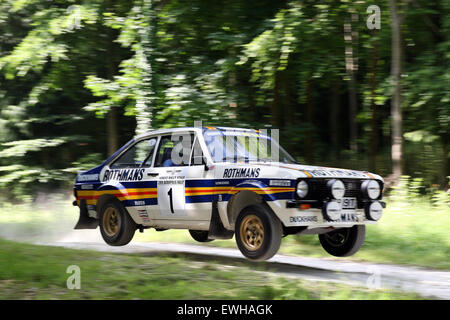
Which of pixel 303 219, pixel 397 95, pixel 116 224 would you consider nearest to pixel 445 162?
pixel 397 95

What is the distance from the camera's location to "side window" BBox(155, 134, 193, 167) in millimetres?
9426

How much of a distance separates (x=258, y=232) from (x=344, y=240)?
5.78ft

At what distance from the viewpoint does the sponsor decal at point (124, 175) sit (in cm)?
998

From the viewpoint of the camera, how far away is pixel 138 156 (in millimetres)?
10195

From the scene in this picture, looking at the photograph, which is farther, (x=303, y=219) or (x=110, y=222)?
(x=110, y=222)

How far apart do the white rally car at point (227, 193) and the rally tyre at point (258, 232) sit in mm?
13

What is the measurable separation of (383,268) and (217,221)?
8.06 ft

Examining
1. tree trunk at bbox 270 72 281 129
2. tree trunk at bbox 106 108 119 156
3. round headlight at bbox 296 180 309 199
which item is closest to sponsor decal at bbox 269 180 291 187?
round headlight at bbox 296 180 309 199

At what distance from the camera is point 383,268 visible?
29.1ft

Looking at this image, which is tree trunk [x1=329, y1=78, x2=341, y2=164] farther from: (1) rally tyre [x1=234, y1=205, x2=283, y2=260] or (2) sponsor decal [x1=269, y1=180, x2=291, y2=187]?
(2) sponsor decal [x1=269, y1=180, x2=291, y2=187]

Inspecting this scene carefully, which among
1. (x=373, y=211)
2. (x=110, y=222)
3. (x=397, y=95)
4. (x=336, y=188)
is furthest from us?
(x=397, y=95)

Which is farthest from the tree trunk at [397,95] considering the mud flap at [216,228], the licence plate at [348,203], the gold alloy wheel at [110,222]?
the gold alloy wheel at [110,222]

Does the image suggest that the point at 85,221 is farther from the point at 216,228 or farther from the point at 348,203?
the point at 348,203
